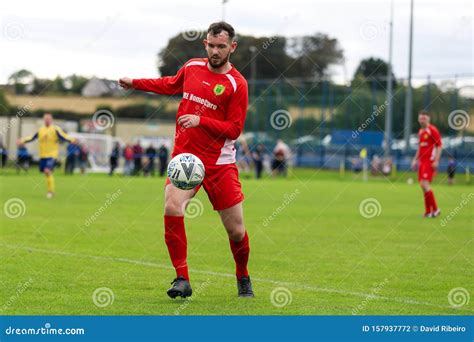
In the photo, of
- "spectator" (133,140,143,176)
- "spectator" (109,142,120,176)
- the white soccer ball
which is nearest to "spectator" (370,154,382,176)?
"spectator" (133,140,143,176)

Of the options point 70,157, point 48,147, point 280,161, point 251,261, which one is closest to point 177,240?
point 251,261

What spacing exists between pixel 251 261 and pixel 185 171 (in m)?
4.54

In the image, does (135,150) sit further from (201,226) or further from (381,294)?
(381,294)

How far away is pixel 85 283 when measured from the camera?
11.0 metres

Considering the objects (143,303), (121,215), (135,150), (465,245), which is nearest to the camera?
(143,303)

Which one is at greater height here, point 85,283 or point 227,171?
point 227,171

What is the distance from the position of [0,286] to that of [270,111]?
52.1 metres

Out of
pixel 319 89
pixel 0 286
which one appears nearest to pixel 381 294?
pixel 0 286

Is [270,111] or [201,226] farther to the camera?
[270,111]

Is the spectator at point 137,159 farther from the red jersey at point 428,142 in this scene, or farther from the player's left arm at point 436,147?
the player's left arm at point 436,147

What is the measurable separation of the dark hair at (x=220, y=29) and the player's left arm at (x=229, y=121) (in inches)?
20.1
